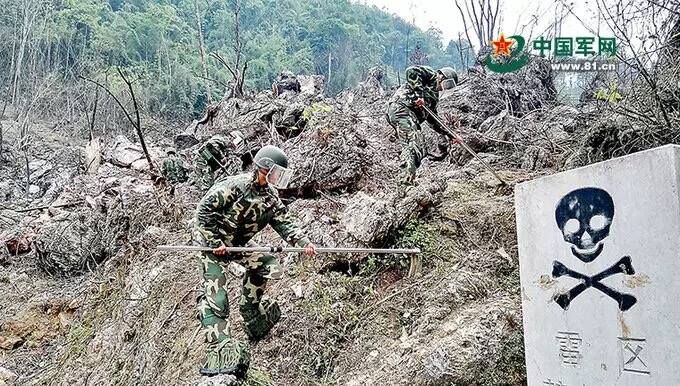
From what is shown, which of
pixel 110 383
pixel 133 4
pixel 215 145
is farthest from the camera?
pixel 133 4

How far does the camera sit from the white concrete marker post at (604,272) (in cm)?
264

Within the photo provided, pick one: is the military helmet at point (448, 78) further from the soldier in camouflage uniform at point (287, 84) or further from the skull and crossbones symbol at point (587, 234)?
the soldier in camouflage uniform at point (287, 84)

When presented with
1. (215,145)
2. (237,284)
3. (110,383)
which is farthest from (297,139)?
(110,383)

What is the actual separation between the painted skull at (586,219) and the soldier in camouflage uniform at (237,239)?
5.89ft

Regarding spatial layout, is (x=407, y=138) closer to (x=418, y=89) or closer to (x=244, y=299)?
(x=418, y=89)

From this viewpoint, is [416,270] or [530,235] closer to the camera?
[530,235]

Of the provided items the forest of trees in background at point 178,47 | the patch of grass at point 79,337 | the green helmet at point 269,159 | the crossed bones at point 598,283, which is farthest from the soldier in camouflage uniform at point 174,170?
the forest of trees in background at point 178,47

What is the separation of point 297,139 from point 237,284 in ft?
7.71

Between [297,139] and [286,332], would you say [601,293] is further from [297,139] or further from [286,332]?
[297,139]

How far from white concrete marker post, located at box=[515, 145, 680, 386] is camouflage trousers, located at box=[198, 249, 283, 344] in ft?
6.48

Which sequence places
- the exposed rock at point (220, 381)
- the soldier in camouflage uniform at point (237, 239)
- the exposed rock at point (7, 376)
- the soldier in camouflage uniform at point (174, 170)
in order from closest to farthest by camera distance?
the exposed rock at point (220, 381)
the soldier in camouflage uniform at point (237, 239)
the exposed rock at point (7, 376)
the soldier in camouflage uniform at point (174, 170)

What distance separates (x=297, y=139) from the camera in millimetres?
7789

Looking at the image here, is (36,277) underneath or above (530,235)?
underneath

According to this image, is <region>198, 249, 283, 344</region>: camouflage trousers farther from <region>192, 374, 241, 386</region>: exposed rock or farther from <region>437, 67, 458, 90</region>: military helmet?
<region>437, 67, 458, 90</region>: military helmet
